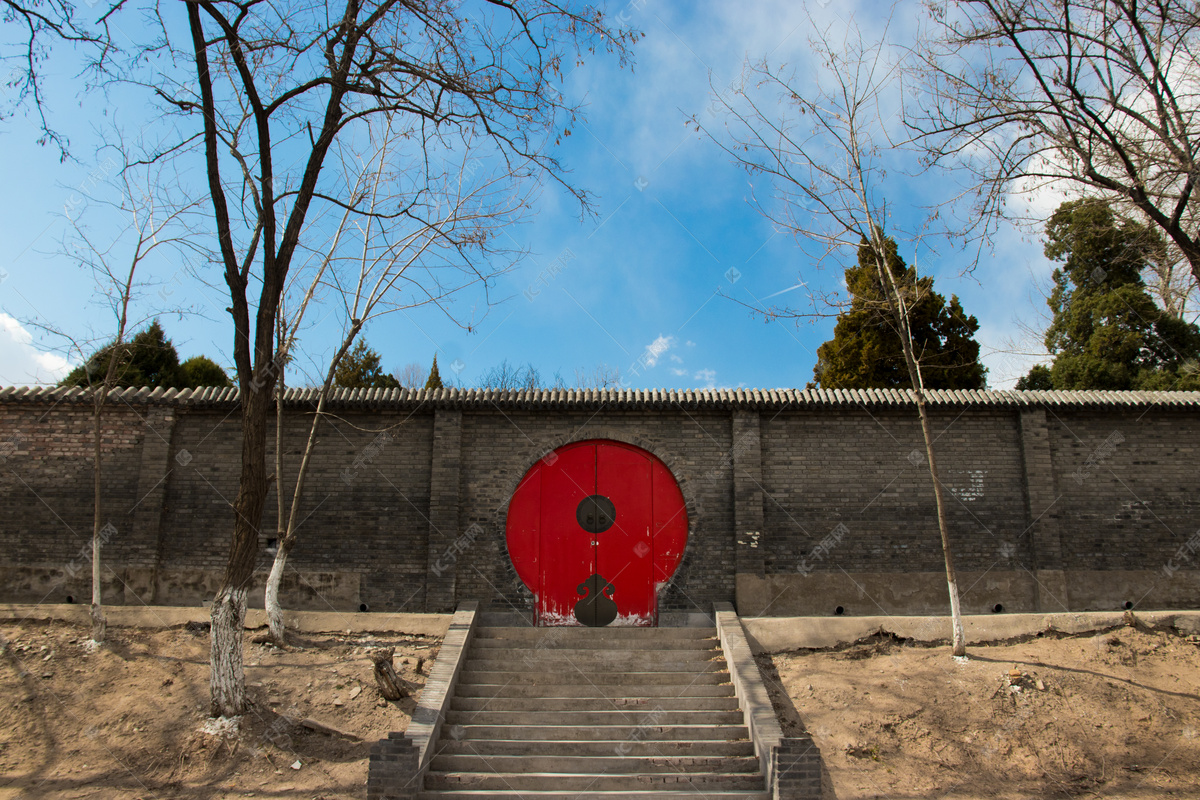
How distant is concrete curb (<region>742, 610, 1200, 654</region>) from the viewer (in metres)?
7.95

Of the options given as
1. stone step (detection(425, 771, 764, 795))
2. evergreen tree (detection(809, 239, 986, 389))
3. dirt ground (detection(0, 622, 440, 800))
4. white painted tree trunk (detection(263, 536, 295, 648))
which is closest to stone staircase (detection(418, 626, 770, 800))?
stone step (detection(425, 771, 764, 795))

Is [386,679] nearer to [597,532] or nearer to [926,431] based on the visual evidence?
[597,532]

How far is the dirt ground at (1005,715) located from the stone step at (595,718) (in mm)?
649

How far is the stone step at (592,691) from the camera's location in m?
7.23

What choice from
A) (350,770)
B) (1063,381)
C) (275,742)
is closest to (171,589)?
(275,742)

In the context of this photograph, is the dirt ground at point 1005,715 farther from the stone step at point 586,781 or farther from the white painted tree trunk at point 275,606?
the white painted tree trunk at point 275,606

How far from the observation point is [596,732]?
6.63 m

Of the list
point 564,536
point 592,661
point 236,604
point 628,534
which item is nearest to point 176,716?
point 236,604

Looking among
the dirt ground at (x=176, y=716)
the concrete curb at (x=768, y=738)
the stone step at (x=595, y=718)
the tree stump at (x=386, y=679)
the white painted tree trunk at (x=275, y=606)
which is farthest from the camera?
the white painted tree trunk at (x=275, y=606)

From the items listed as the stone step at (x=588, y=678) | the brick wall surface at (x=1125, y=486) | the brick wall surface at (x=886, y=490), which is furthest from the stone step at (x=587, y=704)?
the brick wall surface at (x=1125, y=486)

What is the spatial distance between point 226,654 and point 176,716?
0.97m

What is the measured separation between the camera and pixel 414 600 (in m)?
9.01

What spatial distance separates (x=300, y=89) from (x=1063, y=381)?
16602 millimetres

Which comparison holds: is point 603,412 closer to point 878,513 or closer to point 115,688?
point 878,513
